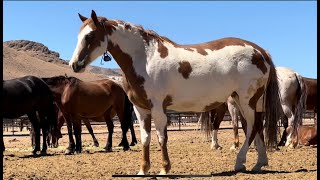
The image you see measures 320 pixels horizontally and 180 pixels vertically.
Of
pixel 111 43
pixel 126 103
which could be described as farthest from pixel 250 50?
pixel 126 103

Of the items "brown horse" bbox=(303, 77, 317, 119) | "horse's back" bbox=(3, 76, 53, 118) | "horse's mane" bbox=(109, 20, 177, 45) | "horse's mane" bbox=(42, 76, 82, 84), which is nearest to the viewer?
"horse's mane" bbox=(109, 20, 177, 45)

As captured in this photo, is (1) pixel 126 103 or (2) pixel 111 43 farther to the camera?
→ (1) pixel 126 103

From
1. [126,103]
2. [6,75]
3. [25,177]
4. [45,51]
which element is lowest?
[25,177]

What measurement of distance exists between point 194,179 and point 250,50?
2.43m

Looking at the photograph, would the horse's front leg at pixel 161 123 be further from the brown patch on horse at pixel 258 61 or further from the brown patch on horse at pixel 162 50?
the brown patch on horse at pixel 258 61

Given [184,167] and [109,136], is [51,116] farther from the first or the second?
[184,167]

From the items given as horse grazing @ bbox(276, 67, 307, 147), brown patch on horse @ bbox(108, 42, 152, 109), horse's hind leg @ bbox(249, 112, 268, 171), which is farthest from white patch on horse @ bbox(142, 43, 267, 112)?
horse grazing @ bbox(276, 67, 307, 147)

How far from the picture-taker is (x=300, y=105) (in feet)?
42.1

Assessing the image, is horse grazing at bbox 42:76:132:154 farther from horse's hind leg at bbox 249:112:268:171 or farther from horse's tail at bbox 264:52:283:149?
horse's tail at bbox 264:52:283:149

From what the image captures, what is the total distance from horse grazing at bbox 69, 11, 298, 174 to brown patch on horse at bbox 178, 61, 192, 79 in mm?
15

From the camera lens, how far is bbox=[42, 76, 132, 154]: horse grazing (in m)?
13.0

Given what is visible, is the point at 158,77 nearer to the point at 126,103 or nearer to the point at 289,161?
the point at 289,161

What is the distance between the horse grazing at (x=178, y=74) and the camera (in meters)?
7.07

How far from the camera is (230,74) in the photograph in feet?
24.4
